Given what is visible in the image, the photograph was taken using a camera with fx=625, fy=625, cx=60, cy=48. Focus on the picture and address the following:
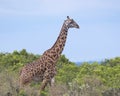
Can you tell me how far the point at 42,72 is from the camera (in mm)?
16000

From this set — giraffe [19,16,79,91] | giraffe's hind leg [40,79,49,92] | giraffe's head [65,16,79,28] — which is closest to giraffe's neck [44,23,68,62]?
giraffe [19,16,79,91]

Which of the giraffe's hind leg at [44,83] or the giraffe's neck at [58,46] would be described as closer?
the giraffe's hind leg at [44,83]

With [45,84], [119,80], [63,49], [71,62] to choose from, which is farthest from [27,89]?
[71,62]

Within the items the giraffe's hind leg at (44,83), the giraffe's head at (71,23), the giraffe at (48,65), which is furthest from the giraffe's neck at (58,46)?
the giraffe's hind leg at (44,83)

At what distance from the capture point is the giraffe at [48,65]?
15.8 meters

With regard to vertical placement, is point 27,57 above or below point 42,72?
above

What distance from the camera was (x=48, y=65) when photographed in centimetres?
1594

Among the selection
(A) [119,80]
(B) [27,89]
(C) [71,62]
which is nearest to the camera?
(B) [27,89]

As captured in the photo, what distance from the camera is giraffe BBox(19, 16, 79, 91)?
51.9ft

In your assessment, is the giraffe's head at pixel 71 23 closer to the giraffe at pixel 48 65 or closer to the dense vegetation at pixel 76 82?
the giraffe at pixel 48 65

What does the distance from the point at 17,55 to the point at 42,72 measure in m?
7.81

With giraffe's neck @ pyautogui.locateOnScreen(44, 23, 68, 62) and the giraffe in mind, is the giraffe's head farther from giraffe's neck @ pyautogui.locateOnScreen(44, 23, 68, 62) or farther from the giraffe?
giraffe's neck @ pyautogui.locateOnScreen(44, 23, 68, 62)

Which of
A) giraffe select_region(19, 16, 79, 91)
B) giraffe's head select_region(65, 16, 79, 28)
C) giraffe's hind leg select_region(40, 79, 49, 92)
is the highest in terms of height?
giraffe's head select_region(65, 16, 79, 28)

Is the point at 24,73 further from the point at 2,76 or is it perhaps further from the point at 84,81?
the point at 84,81
